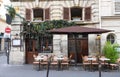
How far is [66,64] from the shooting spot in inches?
905

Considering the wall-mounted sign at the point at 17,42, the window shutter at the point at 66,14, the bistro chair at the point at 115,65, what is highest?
the window shutter at the point at 66,14

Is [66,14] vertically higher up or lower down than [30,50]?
higher up

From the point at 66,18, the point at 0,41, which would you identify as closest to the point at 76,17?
the point at 66,18

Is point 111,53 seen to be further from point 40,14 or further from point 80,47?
point 40,14

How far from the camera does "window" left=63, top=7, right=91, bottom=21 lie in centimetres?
2684

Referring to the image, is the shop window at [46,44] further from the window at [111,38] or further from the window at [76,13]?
the window at [111,38]

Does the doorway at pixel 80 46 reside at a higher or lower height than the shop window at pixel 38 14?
lower

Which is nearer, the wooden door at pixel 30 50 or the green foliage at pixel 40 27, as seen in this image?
the green foliage at pixel 40 27

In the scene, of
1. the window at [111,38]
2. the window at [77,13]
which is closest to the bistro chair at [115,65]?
the window at [111,38]

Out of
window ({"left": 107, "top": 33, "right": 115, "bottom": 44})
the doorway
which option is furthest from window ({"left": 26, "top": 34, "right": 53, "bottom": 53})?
window ({"left": 107, "top": 33, "right": 115, "bottom": 44})

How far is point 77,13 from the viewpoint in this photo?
89.6 feet

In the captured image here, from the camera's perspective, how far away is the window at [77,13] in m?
26.8

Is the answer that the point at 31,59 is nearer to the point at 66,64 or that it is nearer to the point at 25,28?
the point at 25,28

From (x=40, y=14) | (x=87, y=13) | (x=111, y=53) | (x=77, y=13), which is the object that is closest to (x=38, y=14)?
(x=40, y=14)
